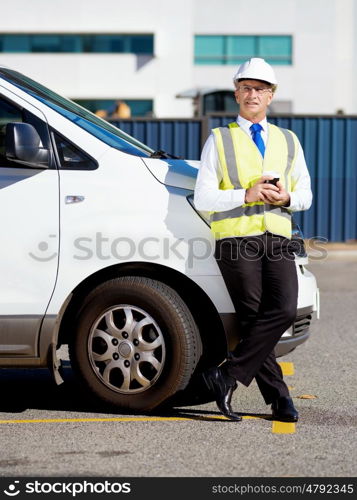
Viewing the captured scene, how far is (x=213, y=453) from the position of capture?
4953mm

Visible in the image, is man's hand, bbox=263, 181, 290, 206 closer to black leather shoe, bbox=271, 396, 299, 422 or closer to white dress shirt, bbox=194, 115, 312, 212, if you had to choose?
white dress shirt, bbox=194, 115, 312, 212

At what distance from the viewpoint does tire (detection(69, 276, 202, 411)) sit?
5.60 meters

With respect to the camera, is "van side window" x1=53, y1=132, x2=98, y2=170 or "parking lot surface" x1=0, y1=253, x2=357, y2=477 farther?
"van side window" x1=53, y1=132, x2=98, y2=170

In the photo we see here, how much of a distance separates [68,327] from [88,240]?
1.91 feet

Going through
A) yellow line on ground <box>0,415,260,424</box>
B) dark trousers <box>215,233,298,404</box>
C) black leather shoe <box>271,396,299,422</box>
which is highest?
dark trousers <box>215,233,298,404</box>

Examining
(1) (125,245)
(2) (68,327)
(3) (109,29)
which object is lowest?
(2) (68,327)

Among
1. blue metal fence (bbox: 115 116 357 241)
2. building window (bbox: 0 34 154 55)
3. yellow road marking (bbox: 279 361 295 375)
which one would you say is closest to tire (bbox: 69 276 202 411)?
yellow road marking (bbox: 279 361 295 375)

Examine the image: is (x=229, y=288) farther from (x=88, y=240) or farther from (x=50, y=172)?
(x=50, y=172)

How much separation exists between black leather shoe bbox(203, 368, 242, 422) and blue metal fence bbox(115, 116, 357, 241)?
13.6 m


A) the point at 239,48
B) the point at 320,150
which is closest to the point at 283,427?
the point at 320,150

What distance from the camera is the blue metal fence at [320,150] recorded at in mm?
19000

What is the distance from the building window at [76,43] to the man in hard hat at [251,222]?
36953 mm

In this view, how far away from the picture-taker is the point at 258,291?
5492 millimetres
